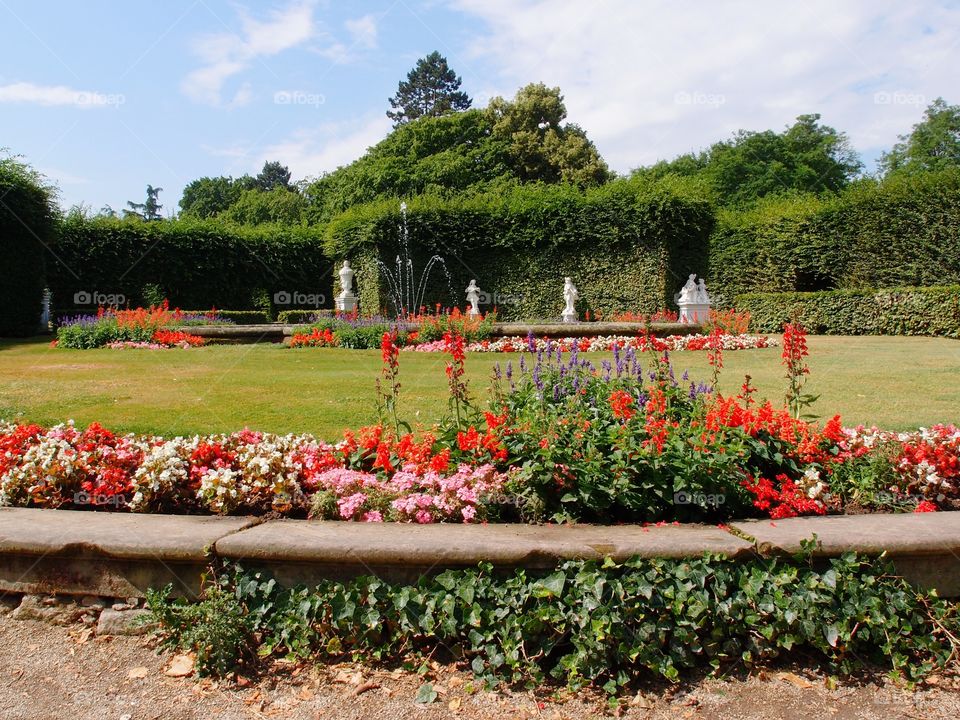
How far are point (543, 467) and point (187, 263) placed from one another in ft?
69.6

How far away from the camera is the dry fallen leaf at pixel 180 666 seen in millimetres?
2637

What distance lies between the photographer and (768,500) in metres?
3.30

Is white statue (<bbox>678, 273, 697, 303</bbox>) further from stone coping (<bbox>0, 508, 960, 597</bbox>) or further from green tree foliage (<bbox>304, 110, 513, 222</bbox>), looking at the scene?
green tree foliage (<bbox>304, 110, 513, 222</bbox>)

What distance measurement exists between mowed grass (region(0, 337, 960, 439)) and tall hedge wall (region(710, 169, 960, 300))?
7.46 m

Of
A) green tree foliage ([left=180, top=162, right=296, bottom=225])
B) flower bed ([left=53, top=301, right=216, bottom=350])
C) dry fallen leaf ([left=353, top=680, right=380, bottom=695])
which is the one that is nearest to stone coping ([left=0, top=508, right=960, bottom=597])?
dry fallen leaf ([left=353, top=680, right=380, bottom=695])

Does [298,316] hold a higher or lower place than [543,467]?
higher

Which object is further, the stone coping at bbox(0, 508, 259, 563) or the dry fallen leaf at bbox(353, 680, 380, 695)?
the stone coping at bbox(0, 508, 259, 563)

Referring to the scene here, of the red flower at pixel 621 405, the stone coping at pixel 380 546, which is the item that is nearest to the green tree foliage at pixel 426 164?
the red flower at pixel 621 405

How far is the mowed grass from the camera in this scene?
553 cm

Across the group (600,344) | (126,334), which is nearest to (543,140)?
(600,344)

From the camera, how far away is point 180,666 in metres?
2.67

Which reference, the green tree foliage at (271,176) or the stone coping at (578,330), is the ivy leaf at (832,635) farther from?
the green tree foliage at (271,176)

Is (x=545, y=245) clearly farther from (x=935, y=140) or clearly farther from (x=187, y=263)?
(x=935, y=140)

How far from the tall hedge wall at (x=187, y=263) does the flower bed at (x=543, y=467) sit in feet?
60.7
